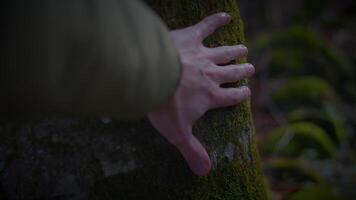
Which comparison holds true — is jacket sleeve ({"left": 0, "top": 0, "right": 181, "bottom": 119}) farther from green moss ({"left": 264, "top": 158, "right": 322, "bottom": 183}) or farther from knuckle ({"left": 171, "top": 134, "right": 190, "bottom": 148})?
green moss ({"left": 264, "top": 158, "right": 322, "bottom": 183})

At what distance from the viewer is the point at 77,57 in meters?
1.24

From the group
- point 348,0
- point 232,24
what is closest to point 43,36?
point 232,24

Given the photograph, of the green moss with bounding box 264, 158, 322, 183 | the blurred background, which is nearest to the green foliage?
the blurred background

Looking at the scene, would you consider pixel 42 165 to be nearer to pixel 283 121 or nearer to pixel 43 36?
pixel 43 36

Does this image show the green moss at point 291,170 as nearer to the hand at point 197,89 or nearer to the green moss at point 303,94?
the green moss at point 303,94

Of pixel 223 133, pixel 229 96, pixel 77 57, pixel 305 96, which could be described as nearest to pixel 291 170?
pixel 305 96

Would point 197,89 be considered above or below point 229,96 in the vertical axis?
above

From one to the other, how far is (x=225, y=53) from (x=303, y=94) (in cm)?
511

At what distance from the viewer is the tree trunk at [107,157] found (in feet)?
5.74

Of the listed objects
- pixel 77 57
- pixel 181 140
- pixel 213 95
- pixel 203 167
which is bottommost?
pixel 203 167

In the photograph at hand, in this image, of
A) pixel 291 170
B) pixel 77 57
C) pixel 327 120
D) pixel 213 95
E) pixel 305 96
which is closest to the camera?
pixel 77 57

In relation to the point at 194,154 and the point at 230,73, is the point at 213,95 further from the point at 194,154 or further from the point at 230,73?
the point at 194,154

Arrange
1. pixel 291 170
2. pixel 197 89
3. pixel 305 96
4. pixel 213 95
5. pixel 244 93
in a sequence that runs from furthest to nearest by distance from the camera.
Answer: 1. pixel 305 96
2. pixel 291 170
3. pixel 244 93
4. pixel 213 95
5. pixel 197 89

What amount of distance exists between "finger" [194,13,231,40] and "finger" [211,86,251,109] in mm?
205
